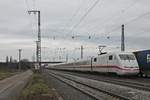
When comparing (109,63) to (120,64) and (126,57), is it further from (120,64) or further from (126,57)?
(120,64)

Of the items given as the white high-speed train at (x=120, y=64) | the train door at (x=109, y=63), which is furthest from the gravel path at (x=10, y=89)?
the white high-speed train at (x=120, y=64)

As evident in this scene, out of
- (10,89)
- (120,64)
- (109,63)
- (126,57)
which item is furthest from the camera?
(109,63)

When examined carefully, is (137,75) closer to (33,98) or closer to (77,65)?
(33,98)

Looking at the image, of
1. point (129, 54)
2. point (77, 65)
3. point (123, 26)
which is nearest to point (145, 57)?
point (129, 54)

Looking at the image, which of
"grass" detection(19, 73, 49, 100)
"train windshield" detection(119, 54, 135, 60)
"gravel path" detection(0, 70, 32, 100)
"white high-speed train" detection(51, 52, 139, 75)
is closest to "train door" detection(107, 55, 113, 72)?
"white high-speed train" detection(51, 52, 139, 75)

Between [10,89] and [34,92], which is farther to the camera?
[10,89]

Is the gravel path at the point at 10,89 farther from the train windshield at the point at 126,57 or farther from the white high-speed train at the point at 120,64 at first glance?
the train windshield at the point at 126,57

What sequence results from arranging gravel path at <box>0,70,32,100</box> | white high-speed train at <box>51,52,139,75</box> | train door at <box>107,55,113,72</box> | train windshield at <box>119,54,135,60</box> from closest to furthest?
gravel path at <box>0,70,32,100</box> → white high-speed train at <box>51,52,139,75</box> → train windshield at <box>119,54,135,60</box> → train door at <box>107,55,113,72</box>

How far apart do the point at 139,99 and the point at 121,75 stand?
25.2 m

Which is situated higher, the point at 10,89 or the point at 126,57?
the point at 126,57

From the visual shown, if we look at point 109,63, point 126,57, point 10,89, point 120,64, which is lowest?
point 10,89

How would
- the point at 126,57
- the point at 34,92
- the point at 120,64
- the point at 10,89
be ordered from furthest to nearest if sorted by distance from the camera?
the point at 126,57 < the point at 120,64 < the point at 10,89 < the point at 34,92

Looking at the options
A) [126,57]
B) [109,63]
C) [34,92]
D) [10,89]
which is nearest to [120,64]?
[126,57]

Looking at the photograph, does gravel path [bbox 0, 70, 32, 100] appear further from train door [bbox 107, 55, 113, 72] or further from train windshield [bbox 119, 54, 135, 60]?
train windshield [bbox 119, 54, 135, 60]
